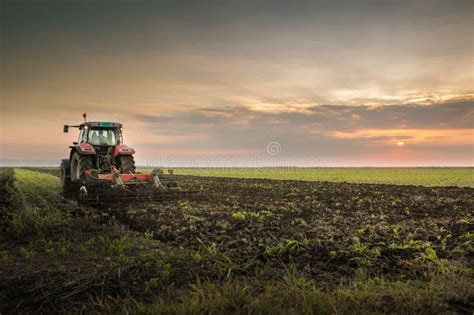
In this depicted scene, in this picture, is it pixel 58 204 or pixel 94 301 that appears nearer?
pixel 94 301

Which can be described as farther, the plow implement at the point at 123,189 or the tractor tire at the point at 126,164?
the tractor tire at the point at 126,164

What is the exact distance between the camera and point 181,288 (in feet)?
19.0

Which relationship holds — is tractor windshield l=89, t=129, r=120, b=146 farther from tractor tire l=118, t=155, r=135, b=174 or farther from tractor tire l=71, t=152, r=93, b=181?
tractor tire l=118, t=155, r=135, b=174

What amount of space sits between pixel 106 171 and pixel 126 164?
4.99 feet

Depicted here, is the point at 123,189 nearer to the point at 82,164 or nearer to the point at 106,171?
the point at 82,164

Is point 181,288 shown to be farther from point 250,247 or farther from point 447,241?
point 447,241

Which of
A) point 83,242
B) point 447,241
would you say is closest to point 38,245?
point 83,242

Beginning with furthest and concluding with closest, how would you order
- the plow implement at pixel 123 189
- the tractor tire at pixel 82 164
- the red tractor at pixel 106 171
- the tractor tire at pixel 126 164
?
the tractor tire at pixel 126 164 → the tractor tire at pixel 82 164 → the red tractor at pixel 106 171 → the plow implement at pixel 123 189

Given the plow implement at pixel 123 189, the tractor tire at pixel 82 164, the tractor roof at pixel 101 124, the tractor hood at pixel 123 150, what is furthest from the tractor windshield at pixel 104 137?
the plow implement at pixel 123 189

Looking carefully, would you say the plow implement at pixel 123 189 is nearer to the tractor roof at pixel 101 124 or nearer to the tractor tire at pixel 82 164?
the tractor tire at pixel 82 164

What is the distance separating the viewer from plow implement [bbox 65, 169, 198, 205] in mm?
14680

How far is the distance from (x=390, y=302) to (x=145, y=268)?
12.0ft

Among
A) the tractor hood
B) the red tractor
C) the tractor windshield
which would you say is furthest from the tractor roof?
the tractor hood

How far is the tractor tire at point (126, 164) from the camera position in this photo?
59.6 feet
